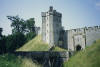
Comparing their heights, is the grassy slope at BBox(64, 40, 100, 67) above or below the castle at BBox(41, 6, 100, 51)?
below

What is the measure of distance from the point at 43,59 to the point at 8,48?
24.0 metres

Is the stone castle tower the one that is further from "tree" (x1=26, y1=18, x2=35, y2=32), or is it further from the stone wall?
"tree" (x1=26, y1=18, x2=35, y2=32)

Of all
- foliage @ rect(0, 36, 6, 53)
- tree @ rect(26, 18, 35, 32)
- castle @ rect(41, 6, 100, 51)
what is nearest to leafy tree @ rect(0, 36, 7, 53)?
foliage @ rect(0, 36, 6, 53)

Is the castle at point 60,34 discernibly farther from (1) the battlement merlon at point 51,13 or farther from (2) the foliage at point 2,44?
(2) the foliage at point 2,44

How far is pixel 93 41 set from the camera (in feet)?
157

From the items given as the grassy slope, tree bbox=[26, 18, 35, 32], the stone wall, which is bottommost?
the grassy slope

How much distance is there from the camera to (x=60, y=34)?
185 ft

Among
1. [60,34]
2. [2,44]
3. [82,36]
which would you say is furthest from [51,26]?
[2,44]

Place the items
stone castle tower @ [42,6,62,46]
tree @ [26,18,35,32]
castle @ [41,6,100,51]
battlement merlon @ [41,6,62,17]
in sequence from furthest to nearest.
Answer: tree @ [26,18,35,32], battlement merlon @ [41,6,62,17], stone castle tower @ [42,6,62,46], castle @ [41,6,100,51]

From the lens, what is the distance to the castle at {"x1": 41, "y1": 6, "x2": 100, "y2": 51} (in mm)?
50094

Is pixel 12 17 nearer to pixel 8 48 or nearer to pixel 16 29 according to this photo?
pixel 16 29

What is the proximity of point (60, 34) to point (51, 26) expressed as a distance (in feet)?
12.2

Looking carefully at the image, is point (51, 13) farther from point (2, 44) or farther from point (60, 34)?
point (2, 44)

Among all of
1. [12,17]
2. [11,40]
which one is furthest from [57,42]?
[12,17]
